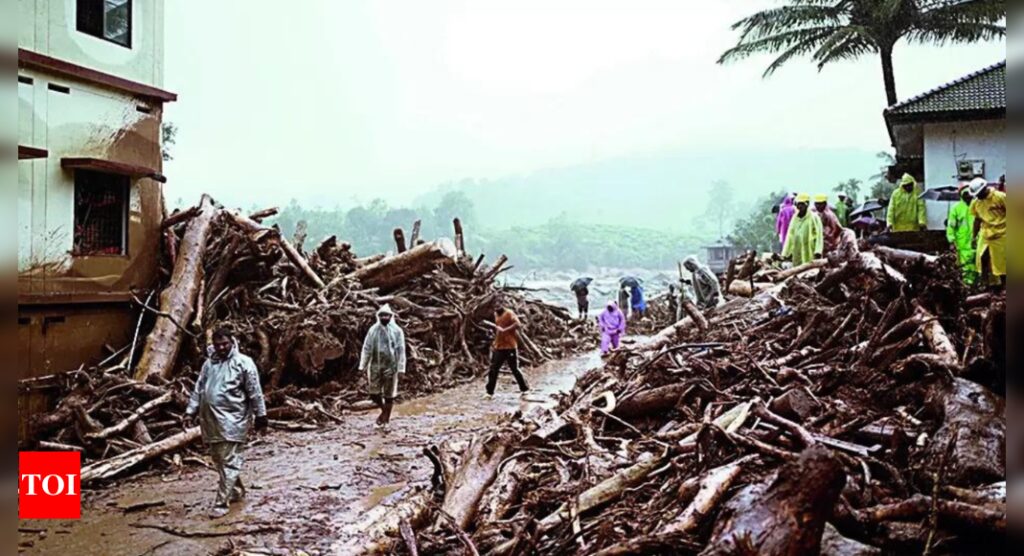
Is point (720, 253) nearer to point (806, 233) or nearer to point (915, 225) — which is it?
point (915, 225)

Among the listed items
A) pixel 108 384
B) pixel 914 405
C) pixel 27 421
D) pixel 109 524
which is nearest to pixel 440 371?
pixel 108 384

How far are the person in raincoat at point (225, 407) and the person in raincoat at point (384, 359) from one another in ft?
11.2

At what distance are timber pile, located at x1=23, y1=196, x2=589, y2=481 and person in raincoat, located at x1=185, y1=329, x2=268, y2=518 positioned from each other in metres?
2.14

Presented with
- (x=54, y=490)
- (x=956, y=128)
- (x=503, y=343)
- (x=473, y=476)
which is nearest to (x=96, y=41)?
(x=54, y=490)

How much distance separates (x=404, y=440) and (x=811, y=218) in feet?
25.3

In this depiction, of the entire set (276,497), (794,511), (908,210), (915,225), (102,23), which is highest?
(102,23)

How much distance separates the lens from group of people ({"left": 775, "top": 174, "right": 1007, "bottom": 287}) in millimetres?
7297

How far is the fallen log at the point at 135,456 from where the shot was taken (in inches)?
322

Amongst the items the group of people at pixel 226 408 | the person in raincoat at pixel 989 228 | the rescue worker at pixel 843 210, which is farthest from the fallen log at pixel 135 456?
the rescue worker at pixel 843 210

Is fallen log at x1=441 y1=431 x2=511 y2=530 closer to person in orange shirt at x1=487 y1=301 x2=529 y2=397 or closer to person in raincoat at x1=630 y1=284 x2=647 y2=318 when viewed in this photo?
person in orange shirt at x1=487 y1=301 x2=529 y2=397

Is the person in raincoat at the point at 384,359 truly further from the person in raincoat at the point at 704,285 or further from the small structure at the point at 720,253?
the small structure at the point at 720,253

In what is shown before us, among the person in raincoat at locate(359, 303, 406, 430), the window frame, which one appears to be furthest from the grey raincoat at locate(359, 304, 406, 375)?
the window frame

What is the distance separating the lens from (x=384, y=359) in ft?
34.6

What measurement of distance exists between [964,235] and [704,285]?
545cm
